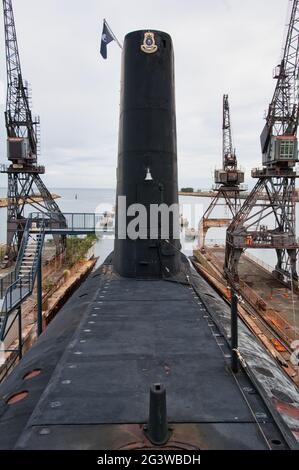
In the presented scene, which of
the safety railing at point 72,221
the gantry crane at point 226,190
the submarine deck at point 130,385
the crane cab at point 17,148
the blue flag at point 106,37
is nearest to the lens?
the submarine deck at point 130,385

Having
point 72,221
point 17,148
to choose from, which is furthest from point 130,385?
point 17,148

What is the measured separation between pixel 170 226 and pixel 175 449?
10.9 meters

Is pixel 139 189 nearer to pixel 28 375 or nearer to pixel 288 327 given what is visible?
pixel 28 375

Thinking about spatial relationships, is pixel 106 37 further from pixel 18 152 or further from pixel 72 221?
pixel 18 152

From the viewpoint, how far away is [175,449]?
14.9 feet

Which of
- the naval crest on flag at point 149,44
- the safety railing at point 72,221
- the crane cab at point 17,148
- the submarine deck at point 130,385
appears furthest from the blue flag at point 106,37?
the crane cab at point 17,148

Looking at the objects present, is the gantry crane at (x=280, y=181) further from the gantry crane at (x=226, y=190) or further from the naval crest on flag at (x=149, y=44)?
the naval crest on flag at (x=149, y=44)

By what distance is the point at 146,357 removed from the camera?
7688mm

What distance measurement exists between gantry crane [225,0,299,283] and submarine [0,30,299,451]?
20295mm

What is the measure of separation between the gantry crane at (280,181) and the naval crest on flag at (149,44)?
21.6m

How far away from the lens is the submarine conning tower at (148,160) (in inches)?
582

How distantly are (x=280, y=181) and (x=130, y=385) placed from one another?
3422 cm

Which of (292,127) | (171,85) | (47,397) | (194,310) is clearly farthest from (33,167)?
(47,397)

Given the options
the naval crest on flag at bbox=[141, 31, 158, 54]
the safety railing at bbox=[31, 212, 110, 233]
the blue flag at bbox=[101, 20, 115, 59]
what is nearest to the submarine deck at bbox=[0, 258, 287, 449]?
the safety railing at bbox=[31, 212, 110, 233]
